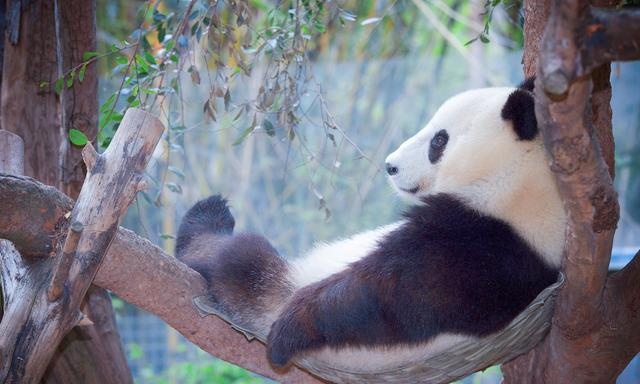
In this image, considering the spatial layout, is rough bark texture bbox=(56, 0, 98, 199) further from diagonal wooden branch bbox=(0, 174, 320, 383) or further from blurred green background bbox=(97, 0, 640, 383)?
blurred green background bbox=(97, 0, 640, 383)

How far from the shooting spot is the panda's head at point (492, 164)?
2.11 m

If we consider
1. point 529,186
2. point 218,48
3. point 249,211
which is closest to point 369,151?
point 249,211

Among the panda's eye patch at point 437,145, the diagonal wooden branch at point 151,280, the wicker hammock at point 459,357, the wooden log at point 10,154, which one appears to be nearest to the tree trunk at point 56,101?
the wooden log at point 10,154

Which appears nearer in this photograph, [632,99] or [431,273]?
[431,273]

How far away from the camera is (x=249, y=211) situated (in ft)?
19.7

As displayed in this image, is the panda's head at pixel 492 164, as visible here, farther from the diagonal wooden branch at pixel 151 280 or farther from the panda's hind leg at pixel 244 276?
the diagonal wooden branch at pixel 151 280

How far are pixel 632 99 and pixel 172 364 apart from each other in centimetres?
438

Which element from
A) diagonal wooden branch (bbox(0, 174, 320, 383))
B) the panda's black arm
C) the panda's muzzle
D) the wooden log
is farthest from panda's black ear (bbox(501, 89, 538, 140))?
the wooden log

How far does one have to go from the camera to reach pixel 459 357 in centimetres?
205

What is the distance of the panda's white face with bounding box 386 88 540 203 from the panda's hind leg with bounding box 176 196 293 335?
0.51 metres

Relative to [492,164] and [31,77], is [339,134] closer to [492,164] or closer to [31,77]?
[31,77]

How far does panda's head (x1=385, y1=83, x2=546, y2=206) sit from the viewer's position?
7.06 ft

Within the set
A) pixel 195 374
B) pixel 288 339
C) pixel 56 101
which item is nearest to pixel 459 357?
pixel 288 339

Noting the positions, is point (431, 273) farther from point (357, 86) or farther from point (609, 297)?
point (357, 86)
